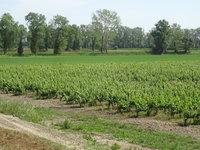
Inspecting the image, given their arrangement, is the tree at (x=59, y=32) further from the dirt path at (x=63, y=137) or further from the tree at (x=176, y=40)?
the dirt path at (x=63, y=137)

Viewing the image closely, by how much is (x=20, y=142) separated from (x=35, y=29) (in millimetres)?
123873

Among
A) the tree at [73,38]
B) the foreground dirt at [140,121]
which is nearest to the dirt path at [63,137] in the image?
the foreground dirt at [140,121]

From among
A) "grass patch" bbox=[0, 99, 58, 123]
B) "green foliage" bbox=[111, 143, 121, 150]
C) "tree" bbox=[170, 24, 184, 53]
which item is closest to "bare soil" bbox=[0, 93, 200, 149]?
"green foliage" bbox=[111, 143, 121, 150]

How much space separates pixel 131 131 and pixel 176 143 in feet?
8.03

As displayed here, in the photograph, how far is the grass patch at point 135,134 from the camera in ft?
47.3

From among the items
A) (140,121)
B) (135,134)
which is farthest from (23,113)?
(135,134)

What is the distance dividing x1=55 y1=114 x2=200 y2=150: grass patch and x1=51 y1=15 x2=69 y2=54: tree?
10634 centimetres

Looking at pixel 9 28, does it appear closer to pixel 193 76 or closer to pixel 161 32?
pixel 161 32

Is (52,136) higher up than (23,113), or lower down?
higher up

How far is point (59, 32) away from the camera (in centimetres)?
13550

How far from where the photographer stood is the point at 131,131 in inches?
659

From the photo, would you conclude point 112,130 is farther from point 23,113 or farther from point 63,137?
point 23,113

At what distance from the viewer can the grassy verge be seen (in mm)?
14492

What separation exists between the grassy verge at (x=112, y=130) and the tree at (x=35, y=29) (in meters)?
108
